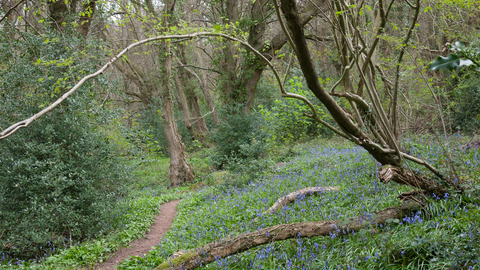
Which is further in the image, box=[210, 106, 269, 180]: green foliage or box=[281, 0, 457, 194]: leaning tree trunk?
box=[210, 106, 269, 180]: green foliage

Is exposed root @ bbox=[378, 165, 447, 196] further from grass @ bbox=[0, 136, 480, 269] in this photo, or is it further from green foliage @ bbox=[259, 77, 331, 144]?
green foliage @ bbox=[259, 77, 331, 144]

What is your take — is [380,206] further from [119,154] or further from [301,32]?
[119,154]

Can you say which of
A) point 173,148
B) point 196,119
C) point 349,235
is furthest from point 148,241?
point 196,119

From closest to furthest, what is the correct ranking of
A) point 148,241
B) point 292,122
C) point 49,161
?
point 49,161 < point 148,241 < point 292,122

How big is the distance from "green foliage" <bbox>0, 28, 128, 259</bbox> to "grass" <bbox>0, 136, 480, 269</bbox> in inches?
25.7

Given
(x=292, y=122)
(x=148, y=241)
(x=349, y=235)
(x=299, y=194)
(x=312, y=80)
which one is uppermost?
(x=312, y=80)

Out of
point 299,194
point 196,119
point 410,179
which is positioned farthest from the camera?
point 196,119

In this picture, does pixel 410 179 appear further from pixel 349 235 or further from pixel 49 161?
pixel 49 161

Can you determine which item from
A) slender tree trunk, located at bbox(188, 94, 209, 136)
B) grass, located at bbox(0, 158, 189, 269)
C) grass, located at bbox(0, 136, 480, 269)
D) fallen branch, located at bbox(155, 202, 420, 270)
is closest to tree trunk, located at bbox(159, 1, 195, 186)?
grass, located at bbox(0, 158, 189, 269)

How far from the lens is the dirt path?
551cm

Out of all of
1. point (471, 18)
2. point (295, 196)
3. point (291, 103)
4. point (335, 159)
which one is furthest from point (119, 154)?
point (471, 18)

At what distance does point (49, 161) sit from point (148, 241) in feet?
9.13

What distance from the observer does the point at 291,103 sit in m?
15.4

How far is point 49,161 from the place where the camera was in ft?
20.0
